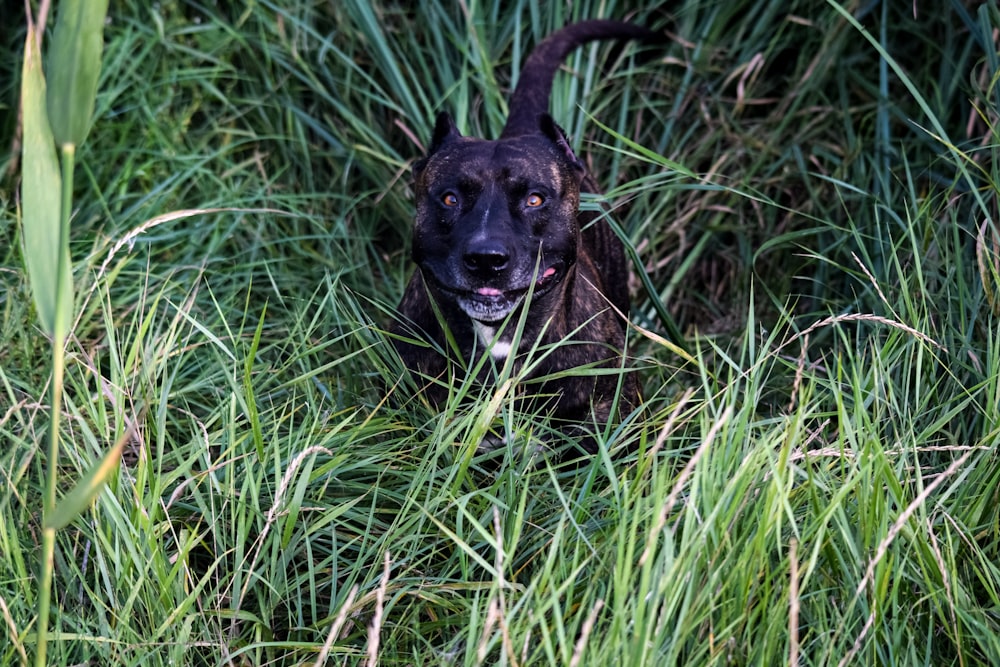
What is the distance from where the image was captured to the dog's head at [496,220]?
2.92 meters

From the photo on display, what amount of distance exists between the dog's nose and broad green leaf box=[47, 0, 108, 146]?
139 cm

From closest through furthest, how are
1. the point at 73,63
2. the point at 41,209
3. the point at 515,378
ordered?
1. the point at 73,63
2. the point at 41,209
3. the point at 515,378

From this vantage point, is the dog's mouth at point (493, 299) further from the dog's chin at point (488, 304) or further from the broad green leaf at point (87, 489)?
the broad green leaf at point (87, 489)

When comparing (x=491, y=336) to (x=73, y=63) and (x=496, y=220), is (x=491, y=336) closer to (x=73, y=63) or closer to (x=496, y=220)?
(x=496, y=220)

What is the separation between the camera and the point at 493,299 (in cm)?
294

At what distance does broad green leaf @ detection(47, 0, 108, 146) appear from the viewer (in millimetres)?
1568

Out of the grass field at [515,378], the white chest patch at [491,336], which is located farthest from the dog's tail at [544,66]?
the white chest patch at [491,336]

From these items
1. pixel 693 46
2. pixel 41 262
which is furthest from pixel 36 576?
pixel 693 46

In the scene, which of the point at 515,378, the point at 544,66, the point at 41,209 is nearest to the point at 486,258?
the point at 515,378

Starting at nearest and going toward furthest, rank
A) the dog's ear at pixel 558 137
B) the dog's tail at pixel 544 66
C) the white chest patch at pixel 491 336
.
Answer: the white chest patch at pixel 491 336 < the dog's ear at pixel 558 137 < the dog's tail at pixel 544 66

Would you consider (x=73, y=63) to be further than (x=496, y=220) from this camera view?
No

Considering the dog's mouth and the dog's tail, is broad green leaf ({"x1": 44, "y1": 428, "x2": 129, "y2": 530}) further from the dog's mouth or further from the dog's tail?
the dog's tail

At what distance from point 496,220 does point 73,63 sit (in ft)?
5.08

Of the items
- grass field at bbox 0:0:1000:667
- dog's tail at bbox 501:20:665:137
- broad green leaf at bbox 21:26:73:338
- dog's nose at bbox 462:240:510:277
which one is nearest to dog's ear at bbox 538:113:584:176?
grass field at bbox 0:0:1000:667
